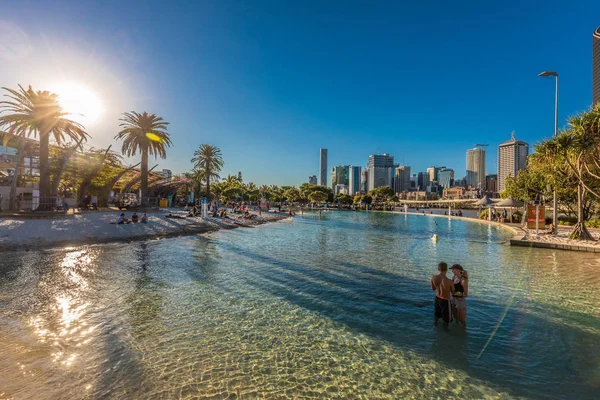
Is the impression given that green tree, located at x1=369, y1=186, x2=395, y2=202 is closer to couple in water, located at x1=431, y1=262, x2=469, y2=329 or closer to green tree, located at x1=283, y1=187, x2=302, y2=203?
green tree, located at x1=283, y1=187, x2=302, y2=203

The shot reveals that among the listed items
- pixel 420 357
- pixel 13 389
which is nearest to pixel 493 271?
pixel 420 357

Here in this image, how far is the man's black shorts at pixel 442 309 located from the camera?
744 centimetres

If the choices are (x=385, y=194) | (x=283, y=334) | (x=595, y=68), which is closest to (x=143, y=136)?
(x=283, y=334)

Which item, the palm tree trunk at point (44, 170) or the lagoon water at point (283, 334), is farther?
the palm tree trunk at point (44, 170)

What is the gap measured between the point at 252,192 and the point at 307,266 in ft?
Answer: 281

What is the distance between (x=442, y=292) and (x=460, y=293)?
41cm

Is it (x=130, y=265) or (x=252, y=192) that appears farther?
(x=252, y=192)

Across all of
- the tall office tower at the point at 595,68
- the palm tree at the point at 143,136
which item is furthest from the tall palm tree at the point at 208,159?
the tall office tower at the point at 595,68

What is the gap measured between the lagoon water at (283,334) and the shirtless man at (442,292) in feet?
1.31

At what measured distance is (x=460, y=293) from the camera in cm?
704

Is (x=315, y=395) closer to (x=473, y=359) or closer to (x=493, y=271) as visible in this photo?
(x=473, y=359)

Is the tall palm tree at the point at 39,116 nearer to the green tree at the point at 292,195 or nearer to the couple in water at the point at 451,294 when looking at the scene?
the couple in water at the point at 451,294

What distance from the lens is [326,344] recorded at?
21.9 ft

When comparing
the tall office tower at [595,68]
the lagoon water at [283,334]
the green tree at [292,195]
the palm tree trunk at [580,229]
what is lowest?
the lagoon water at [283,334]
